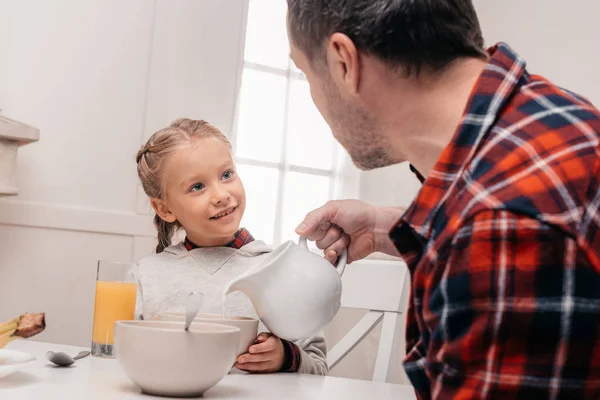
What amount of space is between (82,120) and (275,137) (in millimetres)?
704

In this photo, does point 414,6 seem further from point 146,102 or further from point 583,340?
point 146,102

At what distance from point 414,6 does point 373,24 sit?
46 millimetres

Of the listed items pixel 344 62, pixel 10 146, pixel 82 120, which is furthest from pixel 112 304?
pixel 82 120

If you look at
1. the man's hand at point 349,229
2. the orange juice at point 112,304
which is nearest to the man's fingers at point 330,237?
the man's hand at point 349,229

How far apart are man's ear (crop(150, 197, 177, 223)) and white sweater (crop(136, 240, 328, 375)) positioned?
0.07 metres

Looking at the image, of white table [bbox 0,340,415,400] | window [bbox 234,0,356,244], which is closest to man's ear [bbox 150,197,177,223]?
white table [bbox 0,340,415,400]

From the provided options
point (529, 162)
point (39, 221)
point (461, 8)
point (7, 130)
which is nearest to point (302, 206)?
point (39, 221)

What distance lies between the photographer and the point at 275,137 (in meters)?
2.53

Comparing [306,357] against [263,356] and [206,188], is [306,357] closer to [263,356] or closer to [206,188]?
[263,356]

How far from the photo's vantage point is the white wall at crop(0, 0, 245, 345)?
2.04 meters

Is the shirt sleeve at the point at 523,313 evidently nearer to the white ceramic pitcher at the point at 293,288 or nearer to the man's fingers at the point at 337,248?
the white ceramic pitcher at the point at 293,288

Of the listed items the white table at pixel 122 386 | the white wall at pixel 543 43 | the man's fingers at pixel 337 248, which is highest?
the white wall at pixel 543 43

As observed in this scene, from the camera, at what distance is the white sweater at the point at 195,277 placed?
162 cm

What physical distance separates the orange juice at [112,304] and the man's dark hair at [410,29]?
0.69 m
